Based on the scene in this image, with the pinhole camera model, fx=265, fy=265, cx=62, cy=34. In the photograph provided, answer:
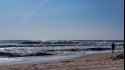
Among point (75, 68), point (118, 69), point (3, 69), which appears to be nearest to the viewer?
point (118, 69)

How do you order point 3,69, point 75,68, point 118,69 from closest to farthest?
1. point 118,69
2. point 75,68
3. point 3,69

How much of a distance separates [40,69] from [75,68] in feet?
6.17

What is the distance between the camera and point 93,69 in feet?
44.1

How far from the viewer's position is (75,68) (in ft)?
46.7

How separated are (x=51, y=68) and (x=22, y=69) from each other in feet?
5.27

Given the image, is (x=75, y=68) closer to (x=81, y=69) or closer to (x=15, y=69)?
(x=81, y=69)

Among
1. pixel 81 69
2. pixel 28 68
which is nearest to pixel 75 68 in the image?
pixel 81 69

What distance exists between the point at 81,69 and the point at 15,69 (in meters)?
Answer: 3.83

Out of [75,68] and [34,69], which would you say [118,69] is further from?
[34,69]

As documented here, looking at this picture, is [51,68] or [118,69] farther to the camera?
[51,68]

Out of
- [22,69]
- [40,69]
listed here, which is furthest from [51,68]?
[22,69]

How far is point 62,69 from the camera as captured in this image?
13875mm

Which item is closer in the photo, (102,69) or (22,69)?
(102,69)

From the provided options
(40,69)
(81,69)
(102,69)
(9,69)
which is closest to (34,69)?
(40,69)
